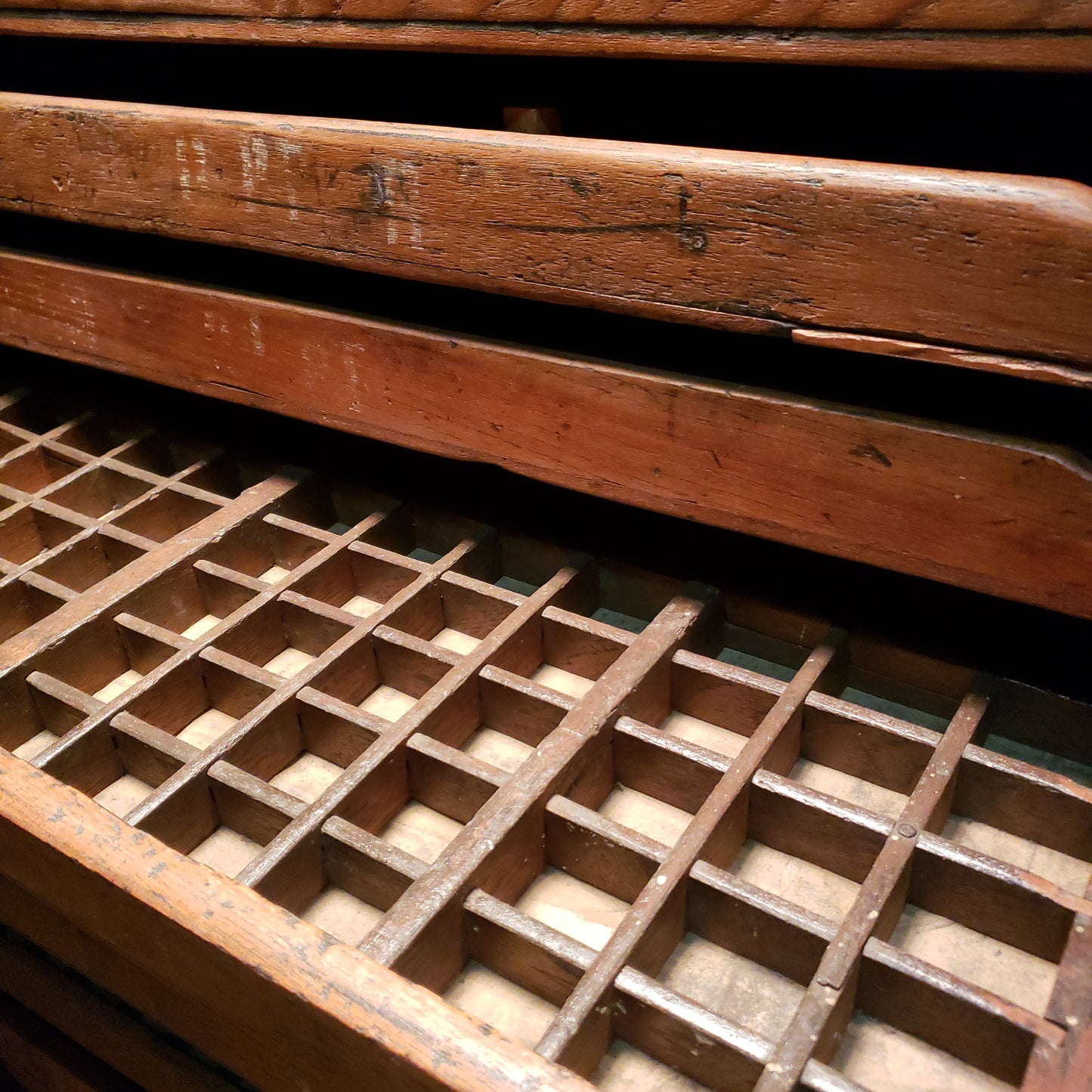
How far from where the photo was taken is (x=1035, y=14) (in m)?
0.81

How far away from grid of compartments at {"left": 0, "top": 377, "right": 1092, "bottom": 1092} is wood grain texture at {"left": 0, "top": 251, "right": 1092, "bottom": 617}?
0.16 metres

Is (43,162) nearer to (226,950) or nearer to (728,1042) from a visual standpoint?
(226,950)

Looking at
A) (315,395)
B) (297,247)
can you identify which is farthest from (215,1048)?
(297,247)

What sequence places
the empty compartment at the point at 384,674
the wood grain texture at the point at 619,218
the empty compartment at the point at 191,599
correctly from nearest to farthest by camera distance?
the wood grain texture at the point at 619,218 < the empty compartment at the point at 384,674 < the empty compartment at the point at 191,599

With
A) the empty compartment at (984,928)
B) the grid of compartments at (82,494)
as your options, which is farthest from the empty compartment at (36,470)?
the empty compartment at (984,928)

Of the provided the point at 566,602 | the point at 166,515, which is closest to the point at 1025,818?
the point at 566,602

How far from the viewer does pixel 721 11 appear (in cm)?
93

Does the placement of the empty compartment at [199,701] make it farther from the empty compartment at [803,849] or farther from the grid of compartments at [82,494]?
the empty compartment at [803,849]

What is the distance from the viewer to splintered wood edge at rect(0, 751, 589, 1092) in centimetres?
77

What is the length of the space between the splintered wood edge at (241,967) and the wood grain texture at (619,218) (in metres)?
0.69

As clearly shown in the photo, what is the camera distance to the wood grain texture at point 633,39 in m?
0.83

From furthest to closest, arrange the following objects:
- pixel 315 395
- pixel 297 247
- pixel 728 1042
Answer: pixel 315 395 → pixel 297 247 → pixel 728 1042

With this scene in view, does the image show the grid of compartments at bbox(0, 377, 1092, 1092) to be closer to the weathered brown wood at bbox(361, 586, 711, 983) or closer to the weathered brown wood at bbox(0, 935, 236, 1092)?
the weathered brown wood at bbox(361, 586, 711, 983)

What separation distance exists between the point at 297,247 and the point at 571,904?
0.86 meters
